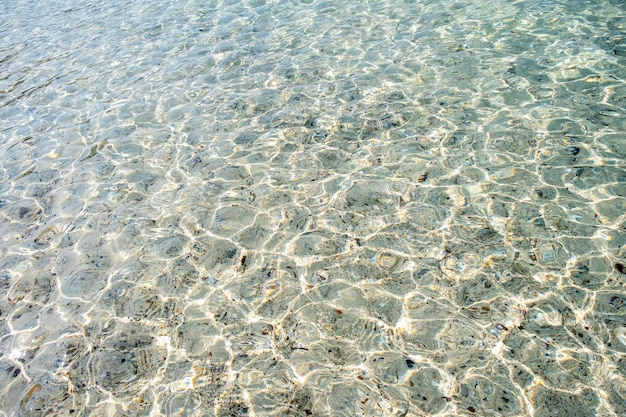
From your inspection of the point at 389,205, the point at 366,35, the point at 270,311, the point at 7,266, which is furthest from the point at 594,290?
the point at 366,35

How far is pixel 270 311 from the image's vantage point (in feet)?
13.4

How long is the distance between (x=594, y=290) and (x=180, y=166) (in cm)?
468

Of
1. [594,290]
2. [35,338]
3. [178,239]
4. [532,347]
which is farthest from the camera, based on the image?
[178,239]

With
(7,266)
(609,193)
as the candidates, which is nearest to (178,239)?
(7,266)

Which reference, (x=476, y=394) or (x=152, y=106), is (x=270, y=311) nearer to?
(x=476, y=394)

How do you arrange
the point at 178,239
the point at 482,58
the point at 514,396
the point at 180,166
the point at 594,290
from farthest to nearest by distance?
the point at 482,58, the point at 180,166, the point at 178,239, the point at 594,290, the point at 514,396

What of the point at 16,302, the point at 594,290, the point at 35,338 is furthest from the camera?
A: the point at 16,302

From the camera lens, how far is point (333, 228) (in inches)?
190

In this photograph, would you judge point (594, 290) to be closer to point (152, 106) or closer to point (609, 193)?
point (609, 193)

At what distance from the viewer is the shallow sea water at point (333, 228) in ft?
11.7

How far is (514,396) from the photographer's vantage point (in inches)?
128

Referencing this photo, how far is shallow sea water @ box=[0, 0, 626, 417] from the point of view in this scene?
355cm

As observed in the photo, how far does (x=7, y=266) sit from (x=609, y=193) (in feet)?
20.2

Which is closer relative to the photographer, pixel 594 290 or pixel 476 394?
pixel 476 394
